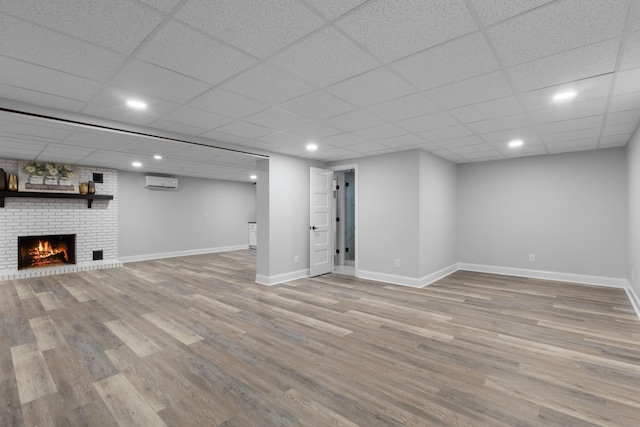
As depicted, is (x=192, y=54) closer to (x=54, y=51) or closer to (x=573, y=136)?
(x=54, y=51)

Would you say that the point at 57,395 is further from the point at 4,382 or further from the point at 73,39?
the point at 73,39

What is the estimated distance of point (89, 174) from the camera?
23.8ft

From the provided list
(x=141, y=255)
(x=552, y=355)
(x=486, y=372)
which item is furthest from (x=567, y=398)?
(x=141, y=255)

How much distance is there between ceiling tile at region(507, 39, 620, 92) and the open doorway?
4377mm

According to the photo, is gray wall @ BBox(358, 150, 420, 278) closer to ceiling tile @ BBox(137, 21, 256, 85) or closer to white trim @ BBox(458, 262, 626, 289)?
white trim @ BBox(458, 262, 626, 289)

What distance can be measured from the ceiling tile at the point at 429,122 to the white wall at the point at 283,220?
2562 mm

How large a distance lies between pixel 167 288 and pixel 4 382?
2.90 metres

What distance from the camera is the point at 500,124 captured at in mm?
3762

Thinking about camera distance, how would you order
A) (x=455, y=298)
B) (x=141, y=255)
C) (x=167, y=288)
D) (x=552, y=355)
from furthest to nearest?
(x=141, y=255)
(x=167, y=288)
(x=455, y=298)
(x=552, y=355)

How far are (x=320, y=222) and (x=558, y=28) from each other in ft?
15.9

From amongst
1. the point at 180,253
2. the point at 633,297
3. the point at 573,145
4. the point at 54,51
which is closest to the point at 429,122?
the point at 573,145

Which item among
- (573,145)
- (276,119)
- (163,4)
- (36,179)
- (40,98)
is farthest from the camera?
(36,179)

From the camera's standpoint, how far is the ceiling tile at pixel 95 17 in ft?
5.20

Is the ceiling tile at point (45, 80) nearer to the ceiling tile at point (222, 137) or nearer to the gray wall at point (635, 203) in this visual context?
the ceiling tile at point (222, 137)
